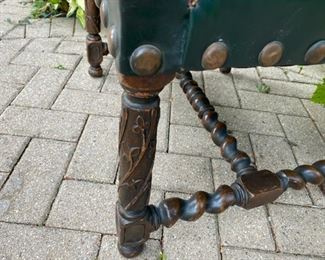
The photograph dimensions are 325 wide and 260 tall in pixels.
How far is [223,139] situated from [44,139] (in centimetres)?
56

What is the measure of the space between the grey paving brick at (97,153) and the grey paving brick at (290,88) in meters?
0.77

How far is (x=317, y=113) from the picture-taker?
1.45 meters

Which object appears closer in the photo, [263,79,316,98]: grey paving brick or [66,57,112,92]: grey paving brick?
[66,57,112,92]: grey paving brick

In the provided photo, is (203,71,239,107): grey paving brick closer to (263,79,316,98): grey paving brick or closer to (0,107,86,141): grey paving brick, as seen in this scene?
Answer: (263,79,316,98): grey paving brick

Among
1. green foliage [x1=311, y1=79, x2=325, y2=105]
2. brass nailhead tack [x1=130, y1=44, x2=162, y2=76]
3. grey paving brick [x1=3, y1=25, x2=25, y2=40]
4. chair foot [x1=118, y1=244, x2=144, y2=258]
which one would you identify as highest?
brass nailhead tack [x1=130, y1=44, x2=162, y2=76]

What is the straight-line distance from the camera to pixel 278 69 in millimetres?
1807

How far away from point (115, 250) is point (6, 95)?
2.57 ft

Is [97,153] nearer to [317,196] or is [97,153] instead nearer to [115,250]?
[115,250]

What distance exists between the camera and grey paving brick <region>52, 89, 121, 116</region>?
4.22 ft

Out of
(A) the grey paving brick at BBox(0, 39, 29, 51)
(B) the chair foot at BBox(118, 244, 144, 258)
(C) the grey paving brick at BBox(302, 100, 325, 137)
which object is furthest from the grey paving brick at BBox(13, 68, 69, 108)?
(C) the grey paving brick at BBox(302, 100, 325, 137)

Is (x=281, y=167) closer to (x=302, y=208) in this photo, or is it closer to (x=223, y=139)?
(x=302, y=208)

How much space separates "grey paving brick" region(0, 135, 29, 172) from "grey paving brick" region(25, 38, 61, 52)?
70 centimetres

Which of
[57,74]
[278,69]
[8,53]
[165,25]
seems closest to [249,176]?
[165,25]

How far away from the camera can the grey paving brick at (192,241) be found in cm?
83
